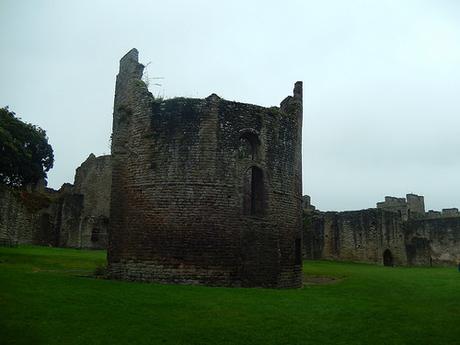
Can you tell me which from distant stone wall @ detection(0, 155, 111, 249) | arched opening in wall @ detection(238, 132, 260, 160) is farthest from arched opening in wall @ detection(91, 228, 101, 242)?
arched opening in wall @ detection(238, 132, 260, 160)

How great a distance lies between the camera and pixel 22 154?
89.1ft

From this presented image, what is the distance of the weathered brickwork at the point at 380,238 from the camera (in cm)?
3875

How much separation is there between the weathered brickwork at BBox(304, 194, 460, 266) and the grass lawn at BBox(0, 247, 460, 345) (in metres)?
24.1

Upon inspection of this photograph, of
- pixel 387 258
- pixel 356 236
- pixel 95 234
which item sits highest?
pixel 356 236

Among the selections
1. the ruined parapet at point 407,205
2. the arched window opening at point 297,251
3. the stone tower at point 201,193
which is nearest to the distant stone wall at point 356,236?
the ruined parapet at point 407,205

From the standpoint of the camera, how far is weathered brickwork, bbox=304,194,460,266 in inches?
1526

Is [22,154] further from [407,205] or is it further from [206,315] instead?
[407,205]

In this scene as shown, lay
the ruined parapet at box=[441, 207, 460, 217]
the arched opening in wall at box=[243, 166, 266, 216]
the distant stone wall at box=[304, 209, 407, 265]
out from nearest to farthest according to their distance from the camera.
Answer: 1. the arched opening in wall at box=[243, 166, 266, 216]
2. the distant stone wall at box=[304, 209, 407, 265]
3. the ruined parapet at box=[441, 207, 460, 217]

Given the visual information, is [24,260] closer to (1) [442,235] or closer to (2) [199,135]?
(2) [199,135]

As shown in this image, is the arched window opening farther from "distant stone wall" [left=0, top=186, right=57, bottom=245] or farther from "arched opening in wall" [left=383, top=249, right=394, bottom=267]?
"arched opening in wall" [left=383, top=249, right=394, bottom=267]

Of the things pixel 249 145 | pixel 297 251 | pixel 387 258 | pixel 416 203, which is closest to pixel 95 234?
pixel 387 258

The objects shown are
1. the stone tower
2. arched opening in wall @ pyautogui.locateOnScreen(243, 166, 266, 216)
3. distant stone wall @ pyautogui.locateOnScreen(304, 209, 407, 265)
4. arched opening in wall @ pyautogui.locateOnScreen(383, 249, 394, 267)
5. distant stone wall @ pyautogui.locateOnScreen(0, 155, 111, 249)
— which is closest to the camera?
the stone tower

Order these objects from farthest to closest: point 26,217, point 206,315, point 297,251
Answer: point 26,217
point 297,251
point 206,315

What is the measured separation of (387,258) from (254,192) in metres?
26.1
